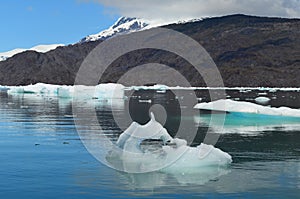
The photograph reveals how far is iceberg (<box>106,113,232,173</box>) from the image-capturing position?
627 inches

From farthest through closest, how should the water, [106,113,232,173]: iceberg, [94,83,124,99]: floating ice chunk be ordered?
[94,83,124,99]: floating ice chunk < [106,113,232,173]: iceberg < the water

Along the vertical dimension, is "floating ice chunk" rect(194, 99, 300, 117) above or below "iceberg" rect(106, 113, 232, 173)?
above

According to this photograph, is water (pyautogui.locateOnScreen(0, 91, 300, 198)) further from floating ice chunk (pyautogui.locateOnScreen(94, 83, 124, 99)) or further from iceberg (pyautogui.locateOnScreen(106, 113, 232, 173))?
floating ice chunk (pyautogui.locateOnScreen(94, 83, 124, 99))

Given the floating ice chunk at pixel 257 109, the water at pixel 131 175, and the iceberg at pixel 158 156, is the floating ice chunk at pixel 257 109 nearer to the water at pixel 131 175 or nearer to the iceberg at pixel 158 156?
the water at pixel 131 175

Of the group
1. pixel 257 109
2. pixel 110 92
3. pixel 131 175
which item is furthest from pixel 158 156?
pixel 110 92

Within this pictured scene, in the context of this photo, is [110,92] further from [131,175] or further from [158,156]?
[131,175]

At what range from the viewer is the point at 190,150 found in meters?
16.3

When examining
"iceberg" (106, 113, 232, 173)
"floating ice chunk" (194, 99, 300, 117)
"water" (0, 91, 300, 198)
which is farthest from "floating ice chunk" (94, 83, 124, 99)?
"iceberg" (106, 113, 232, 173)

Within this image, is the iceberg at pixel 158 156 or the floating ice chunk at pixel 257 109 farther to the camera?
the floating ice chunk at pixel 257 109

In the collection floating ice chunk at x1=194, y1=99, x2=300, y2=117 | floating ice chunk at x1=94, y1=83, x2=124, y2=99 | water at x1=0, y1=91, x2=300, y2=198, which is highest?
floating ice chunk at x1=94, y1=83, x2=124, y2=99

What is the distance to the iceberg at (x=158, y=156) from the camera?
52.2 feet

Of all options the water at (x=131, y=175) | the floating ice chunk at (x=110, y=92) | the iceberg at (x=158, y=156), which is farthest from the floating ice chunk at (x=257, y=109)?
the floating ice chunk at (x=110, y=92)

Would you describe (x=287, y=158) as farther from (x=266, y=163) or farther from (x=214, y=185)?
(x=214, y=185)

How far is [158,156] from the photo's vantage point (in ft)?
56.3
